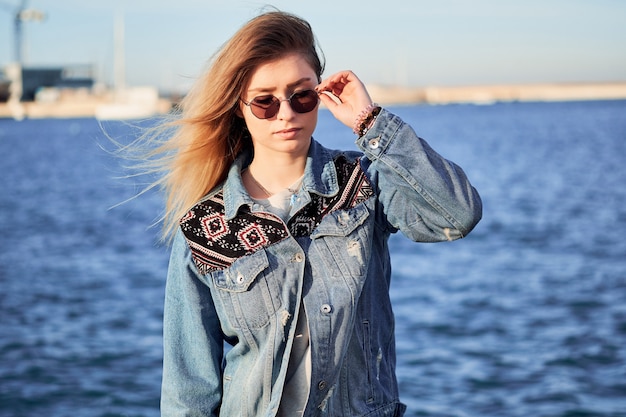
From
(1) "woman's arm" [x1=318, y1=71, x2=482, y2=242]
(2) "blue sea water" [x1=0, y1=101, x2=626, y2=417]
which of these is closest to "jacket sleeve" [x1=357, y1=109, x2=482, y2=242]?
(1) "woman's arm" [x1=318, y1=71, x2=482, y2=242]

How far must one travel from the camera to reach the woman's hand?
2643 millimetres

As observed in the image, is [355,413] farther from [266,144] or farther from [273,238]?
[266,144]

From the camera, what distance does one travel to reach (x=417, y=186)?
2.53 metres

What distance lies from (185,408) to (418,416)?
5.31m

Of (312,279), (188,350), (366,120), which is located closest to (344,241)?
(312,279)

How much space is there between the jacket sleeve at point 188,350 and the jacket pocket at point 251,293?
104 millimetres

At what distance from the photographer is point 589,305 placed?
444 inches

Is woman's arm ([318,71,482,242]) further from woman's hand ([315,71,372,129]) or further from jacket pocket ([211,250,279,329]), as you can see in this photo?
jacket pocket ([211,250,279,329])

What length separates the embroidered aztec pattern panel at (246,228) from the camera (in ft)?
8.50

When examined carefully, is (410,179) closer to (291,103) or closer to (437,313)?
(291,103)

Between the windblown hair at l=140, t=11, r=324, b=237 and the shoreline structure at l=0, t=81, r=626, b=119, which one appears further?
the shoreline structure at l=0, t=81, r=626, b=119

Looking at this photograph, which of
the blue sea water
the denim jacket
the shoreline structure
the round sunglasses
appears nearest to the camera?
the denim jacket

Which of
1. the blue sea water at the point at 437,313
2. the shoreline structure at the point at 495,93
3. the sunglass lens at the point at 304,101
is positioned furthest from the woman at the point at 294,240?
the shoreline structure at the point at 495,93

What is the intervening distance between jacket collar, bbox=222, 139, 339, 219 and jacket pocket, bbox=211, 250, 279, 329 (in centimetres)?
16
